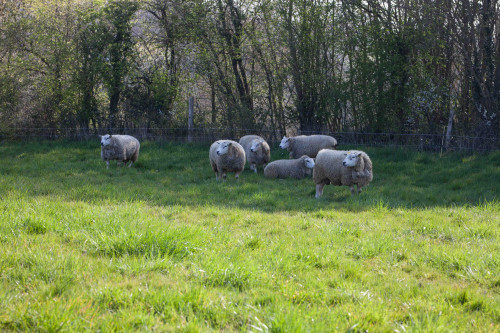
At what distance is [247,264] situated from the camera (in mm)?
3715

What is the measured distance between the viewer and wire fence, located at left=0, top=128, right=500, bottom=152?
1205 cm

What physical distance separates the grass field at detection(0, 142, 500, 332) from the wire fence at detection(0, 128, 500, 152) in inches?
178

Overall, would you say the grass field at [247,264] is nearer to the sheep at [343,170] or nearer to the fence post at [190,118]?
the sheep at [343,170]

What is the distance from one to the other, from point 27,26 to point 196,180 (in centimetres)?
1129

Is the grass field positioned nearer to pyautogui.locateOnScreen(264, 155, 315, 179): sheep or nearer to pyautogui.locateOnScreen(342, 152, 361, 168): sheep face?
pyautogui.locateOnScreen(342, 152, 361, 168): sheep face

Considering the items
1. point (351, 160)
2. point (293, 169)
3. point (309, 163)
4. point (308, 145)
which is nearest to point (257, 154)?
point (293, 169)

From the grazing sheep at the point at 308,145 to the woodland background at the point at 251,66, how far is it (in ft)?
6.27

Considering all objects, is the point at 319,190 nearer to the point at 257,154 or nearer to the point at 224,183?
the point at 224,183

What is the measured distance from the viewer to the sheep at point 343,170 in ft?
28.4

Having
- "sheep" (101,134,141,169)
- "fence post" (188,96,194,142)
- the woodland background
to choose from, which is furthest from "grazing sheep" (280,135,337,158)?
"sheep" (101,134,141,169)

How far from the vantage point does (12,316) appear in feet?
8.62

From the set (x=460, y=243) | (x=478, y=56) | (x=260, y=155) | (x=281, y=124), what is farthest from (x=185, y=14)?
(x=460, y=243)

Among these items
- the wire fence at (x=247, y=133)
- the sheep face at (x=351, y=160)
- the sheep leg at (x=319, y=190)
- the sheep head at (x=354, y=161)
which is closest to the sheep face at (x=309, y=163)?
the sheep leg at (x=319, y=190)

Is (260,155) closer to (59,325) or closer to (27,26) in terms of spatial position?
Answer: (59,325)
